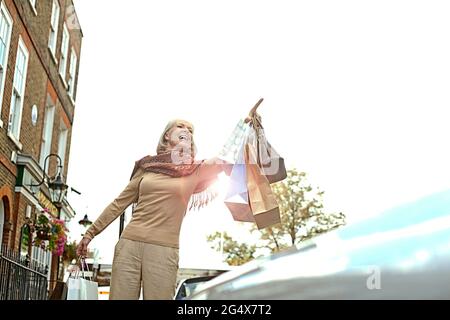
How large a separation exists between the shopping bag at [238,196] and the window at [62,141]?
2.19m

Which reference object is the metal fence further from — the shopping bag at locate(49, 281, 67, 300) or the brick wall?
the shopping bag at locate(49, 281, 67, 300)

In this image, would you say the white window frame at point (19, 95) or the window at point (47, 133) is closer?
the window at point (47, 133)

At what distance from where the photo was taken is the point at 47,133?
441 cm

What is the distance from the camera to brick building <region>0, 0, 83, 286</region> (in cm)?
449

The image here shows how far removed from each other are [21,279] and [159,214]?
2038mm

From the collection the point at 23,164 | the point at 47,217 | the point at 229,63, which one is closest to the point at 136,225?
the point at 229,63

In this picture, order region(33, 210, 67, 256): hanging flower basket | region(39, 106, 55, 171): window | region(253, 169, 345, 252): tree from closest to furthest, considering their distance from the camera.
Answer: region(253, 169, 345, 252): tree, region(33, 210, 67, 256): hanging flower basket, region(39, 106, 55, 171): window

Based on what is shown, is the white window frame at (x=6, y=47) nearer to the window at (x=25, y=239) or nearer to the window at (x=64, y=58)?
the window at (x=64, y=58)

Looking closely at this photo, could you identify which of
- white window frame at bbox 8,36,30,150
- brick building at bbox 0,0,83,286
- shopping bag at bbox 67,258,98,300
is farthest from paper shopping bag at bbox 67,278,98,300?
white window frame at bbox 8,36,30,150

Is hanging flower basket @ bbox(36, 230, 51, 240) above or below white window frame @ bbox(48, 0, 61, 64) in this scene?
Answer: below

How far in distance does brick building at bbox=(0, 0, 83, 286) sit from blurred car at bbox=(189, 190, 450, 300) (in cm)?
360

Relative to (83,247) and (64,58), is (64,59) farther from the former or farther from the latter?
(83,247)

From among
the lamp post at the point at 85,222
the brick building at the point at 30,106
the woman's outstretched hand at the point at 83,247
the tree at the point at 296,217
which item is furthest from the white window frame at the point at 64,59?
the woman's outstretched hand at the point at 83,247

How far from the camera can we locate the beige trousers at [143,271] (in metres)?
1.61
